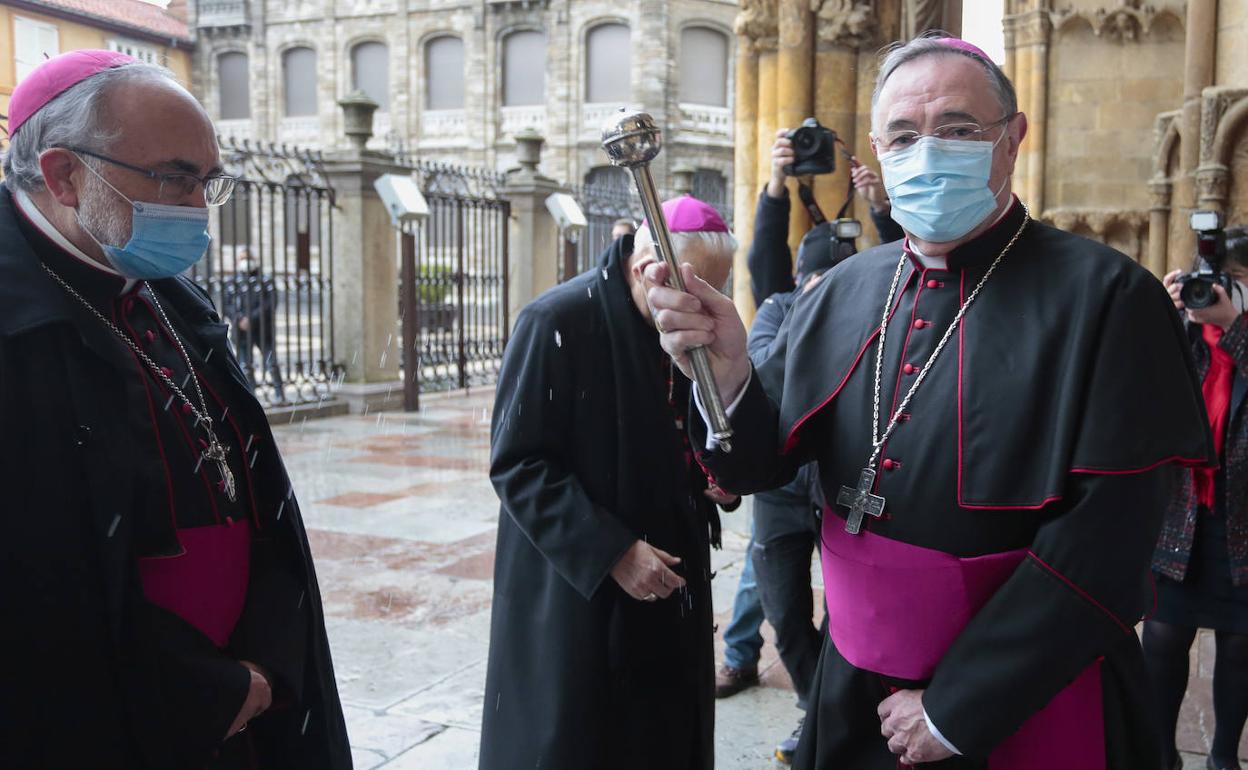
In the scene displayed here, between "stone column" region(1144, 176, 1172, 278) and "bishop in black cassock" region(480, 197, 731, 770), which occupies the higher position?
"stone column" region(1144, 176, 1172, 278)

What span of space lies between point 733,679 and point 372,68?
3548cm

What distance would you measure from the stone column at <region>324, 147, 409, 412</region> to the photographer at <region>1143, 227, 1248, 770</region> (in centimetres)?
1009

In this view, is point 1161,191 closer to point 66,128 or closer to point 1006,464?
point 1006,464

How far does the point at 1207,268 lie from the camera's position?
3.43 meters

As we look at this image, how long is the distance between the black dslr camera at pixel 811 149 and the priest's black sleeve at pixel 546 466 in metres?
1.85

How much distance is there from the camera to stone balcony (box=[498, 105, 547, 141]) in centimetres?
3434

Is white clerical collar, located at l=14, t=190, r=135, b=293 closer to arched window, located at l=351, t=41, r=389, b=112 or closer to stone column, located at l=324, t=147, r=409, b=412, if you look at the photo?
stone column, located at l=324, t=147, r=409, b=412

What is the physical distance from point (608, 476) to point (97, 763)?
4.43 feet

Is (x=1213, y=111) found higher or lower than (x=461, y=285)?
higher

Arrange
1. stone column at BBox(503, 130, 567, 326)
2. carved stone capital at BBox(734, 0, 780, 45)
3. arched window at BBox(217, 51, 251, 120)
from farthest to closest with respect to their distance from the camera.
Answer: arched window at BBox(217, 51, 251, 120) → stone column at BBox(503, 130, 567, 326) → carved stone capital at BBox(734, 0, 780, 45)

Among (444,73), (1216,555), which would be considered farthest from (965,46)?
(444,73)

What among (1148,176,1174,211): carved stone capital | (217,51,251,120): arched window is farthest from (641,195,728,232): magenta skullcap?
(217,51,251,120): arched window

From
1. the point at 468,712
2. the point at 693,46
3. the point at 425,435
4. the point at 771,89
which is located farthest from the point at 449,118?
the point at 468,712

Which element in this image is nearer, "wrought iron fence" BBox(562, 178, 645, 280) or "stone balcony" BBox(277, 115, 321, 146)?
"wrought iron fence" BBox(562, 178, 645, 280)
